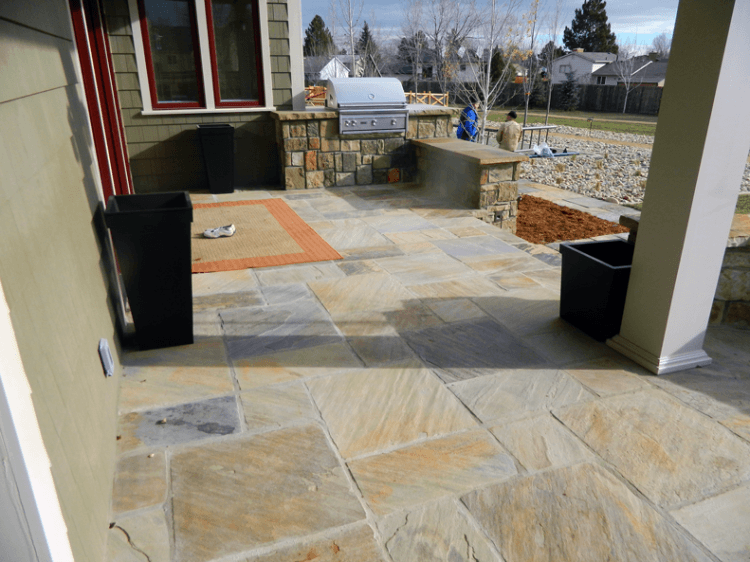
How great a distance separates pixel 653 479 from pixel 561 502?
1.30 feet

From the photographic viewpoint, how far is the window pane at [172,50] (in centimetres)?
656

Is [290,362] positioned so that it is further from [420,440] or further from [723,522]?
[723,522]

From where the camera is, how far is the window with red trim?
6.62 metres

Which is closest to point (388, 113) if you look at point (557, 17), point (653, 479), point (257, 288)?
point (257, 288)

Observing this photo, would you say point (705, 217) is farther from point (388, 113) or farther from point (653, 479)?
point (388, 113)

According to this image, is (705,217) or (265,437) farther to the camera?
(705,217)

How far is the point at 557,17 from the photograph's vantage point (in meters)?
18.3

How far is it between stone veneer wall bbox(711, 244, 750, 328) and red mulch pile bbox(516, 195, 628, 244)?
2602mm

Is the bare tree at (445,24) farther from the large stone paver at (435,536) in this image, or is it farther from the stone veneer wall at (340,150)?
the large stone paver at (435,536)

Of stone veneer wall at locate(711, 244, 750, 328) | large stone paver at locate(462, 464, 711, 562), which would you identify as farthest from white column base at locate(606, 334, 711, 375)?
large stone paver at locate(462, 464, 711, 562)

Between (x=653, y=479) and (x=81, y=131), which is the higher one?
(x=81, y=131)

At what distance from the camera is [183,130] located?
273 inches

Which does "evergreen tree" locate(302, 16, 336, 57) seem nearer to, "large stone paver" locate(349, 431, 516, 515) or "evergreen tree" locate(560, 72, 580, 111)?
"evergreen tree" locate(560, 72, 580, 111)

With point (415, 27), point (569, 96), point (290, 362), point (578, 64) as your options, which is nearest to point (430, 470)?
point (290, 362)
